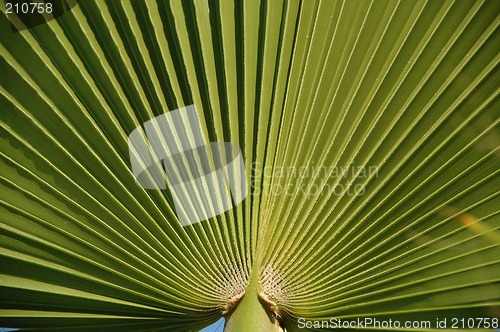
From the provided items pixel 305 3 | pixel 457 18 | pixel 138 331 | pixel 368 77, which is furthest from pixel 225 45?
pixel 138 331

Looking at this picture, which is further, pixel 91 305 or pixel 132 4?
pixel 91 305

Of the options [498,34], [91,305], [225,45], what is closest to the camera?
[498,34]

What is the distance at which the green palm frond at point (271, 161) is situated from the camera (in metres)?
1.88

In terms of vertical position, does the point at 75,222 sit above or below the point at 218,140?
below

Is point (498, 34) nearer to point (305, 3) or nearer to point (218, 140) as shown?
point (305, 3)

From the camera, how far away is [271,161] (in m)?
2.05

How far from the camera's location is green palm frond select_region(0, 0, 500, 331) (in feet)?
6.17

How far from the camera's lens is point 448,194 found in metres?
1.95

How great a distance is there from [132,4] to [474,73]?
117 centimetres

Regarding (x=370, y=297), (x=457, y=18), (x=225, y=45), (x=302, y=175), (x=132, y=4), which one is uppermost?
(x=132, y=4)

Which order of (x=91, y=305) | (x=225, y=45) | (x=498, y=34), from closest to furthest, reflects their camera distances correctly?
(x=498, y=34) < (x=225, y=45) < (x=91, y=305)

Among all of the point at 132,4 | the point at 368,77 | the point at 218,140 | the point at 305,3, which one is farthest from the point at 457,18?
the point at 132,4

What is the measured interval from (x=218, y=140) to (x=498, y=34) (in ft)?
3.32

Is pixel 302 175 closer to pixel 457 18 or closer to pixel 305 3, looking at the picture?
pixel 305 3
